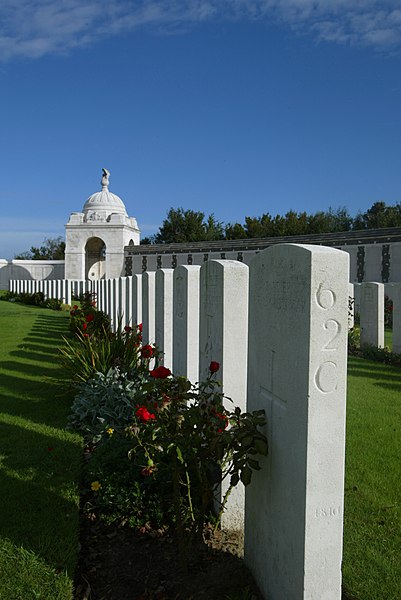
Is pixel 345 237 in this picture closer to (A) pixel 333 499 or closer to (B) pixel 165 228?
(A) pixel 333 499

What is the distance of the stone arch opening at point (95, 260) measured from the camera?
134 feet

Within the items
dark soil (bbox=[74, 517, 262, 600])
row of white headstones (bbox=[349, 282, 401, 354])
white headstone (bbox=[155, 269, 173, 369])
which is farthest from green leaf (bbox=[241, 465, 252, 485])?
row of white headstones (bbox=[349, 282, 401, 354])

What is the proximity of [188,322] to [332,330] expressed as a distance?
91.8 inches

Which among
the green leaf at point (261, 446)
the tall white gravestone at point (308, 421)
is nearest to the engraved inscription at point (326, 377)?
the tall white gravestone at point (308, 421)

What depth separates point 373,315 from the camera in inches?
415

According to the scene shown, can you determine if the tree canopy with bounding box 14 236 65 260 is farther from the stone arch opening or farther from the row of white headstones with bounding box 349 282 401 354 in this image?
the row of white headstones with bounding box 349 282 401 354

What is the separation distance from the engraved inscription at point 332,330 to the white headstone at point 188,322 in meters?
2.28

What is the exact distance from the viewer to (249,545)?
8.65 feet

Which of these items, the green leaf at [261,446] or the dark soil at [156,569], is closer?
the green leaf at [261,446]

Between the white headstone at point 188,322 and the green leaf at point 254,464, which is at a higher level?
the white headstone at point 188,322

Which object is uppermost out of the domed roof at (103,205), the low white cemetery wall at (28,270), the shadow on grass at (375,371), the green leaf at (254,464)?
the domed roof at (103,205)

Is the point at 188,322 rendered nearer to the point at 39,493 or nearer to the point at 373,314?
the point at 39,493

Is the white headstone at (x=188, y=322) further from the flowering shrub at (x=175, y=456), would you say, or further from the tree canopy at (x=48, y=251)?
the tree canopy at (x=48, y=251)

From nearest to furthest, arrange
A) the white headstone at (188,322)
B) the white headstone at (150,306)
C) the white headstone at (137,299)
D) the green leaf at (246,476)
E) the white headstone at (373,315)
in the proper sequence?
the green leaf at (246,476), the white headstone at (188,322), the white headstone at (150,306), the white headstone at (137,299), the white headstone at (373,315)
